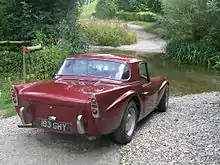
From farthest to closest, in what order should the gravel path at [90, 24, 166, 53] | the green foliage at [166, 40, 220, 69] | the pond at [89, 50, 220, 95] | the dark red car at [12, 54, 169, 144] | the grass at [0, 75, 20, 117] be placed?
the gravel path at [90, 24, 166, 53]
the green foliage at [166, 40, 220, 69]
the pond at [89, 50, 220, 95]
the grass at [0, 75, 20, 117]
the dark red car at [12, 54, 169, 144]

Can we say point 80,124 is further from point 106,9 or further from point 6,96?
point 106,9

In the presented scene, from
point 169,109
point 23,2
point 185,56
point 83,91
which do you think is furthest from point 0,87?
point 185,56

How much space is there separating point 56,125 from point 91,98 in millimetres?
745

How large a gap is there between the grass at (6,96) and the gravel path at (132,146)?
2.20 feet

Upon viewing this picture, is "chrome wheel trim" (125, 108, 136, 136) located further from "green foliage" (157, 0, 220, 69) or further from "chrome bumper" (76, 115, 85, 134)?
"green foliage" (157, 0, 220, 69)

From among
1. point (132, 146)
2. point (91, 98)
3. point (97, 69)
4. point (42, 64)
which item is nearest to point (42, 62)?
point (42, 64)

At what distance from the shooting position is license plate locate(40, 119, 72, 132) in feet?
20.2

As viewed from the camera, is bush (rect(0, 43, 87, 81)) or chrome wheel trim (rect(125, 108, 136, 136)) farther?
bush (rect(0, 43, 87, 81))

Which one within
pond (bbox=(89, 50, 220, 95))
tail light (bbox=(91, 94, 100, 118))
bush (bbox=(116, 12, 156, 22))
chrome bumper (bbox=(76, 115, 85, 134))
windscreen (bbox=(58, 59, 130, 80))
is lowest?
pond (bbox=(89, 50, 220, 95))

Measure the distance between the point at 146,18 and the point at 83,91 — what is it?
1411 inches

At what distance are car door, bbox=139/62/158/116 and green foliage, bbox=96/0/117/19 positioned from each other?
1350 inches

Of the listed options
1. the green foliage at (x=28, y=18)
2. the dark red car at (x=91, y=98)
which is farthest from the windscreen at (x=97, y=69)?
the green foliage at (x=28, y=18)

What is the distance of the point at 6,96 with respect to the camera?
10.5 m

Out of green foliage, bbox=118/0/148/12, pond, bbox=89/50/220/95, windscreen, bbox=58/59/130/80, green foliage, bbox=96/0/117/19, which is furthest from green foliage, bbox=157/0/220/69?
green foliage, bbox=118/0/148/12
